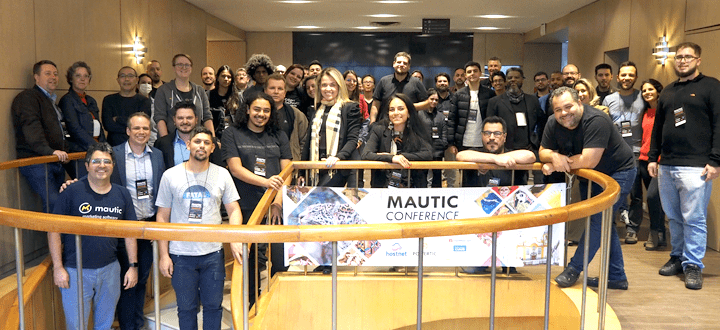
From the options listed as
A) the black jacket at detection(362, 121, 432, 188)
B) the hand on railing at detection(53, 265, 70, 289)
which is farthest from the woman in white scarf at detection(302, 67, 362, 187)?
the hand on railing at detection(53, 265, 70, 289)

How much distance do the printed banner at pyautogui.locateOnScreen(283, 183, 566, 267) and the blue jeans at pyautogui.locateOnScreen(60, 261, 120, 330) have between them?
1.11 metres

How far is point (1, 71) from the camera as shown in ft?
17.3

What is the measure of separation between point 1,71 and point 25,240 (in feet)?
4.86

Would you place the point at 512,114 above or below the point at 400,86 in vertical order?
below

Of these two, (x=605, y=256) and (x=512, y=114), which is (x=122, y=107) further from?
(x=605, y=256)

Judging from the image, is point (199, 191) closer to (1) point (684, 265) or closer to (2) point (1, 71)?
(2) point (1, 71)

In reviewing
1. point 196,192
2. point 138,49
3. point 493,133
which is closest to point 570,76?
point 493,133

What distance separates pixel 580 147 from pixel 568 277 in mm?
877

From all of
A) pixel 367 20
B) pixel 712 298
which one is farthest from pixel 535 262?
pixel 367 20

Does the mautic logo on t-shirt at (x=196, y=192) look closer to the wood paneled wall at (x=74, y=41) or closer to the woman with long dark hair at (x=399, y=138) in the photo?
the woman with long dark hair at (x=399, y=138)

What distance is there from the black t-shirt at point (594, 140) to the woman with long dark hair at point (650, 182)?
1.87 m

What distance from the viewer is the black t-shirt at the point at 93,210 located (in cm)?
365

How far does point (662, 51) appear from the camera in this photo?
7547 millimetres

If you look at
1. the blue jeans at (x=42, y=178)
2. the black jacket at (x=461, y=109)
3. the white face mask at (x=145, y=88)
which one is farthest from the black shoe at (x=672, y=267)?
the white face mask at (x=145, y=88)
